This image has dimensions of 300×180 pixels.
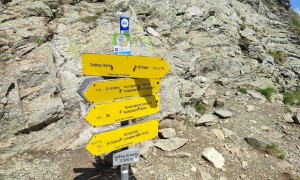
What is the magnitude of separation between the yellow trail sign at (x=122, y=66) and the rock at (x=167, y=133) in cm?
336

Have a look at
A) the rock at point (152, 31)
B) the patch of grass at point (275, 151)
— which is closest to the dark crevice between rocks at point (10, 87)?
the rock at point (152, 31)

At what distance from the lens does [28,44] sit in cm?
880

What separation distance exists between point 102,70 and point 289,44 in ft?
57.1

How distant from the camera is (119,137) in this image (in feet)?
15.2

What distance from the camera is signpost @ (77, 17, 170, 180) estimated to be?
172 inches

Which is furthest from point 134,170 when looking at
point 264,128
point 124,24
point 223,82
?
point 223,82

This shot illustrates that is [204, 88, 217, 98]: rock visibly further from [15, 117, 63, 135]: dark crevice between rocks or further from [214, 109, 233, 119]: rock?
[15, 117, 63, 135]: dark crevice between rocks

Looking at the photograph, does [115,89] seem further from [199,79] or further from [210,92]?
[199,79]

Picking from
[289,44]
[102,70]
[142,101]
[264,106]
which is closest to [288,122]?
[264,106]

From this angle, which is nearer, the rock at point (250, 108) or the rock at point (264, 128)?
the rock at point (264, 128)

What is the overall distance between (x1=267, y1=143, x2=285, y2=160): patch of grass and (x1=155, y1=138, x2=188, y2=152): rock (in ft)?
8.76

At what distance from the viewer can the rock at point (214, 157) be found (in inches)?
286

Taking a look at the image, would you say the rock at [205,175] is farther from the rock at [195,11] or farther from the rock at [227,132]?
the rock at [195,11]

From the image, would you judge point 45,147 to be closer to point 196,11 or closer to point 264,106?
point 264,106
